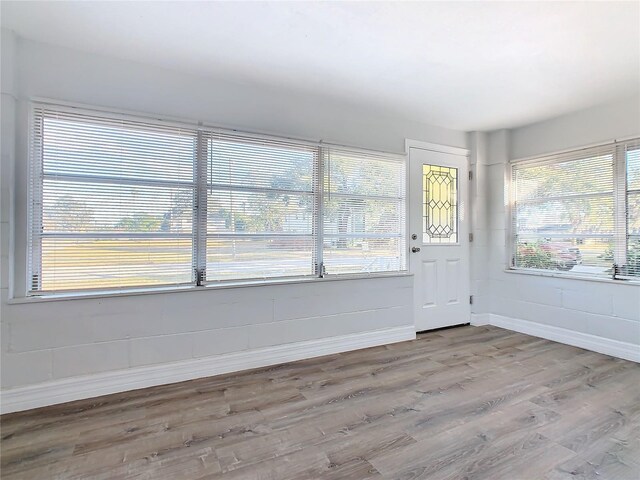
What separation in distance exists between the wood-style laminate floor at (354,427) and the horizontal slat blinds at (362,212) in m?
1.05

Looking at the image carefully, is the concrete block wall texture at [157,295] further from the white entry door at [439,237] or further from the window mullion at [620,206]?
the window mullion at [620,206]

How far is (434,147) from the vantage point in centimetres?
390

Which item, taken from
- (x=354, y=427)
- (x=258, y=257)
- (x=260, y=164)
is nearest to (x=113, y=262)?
(x=258, y=257)

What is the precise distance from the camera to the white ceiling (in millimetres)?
1910

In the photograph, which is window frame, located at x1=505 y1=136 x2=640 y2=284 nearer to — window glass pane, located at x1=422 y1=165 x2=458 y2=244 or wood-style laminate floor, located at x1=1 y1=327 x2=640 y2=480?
wood-style laminate floor, located at x1=1 y1=327 x2=640 y2=480

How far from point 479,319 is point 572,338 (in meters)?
0.95

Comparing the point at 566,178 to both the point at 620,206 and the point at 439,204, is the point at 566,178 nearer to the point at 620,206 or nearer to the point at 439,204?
the point at 620,206

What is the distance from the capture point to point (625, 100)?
10.2ft

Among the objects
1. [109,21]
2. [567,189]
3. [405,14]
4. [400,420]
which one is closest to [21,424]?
[400,420]

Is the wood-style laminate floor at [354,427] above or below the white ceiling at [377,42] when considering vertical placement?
below

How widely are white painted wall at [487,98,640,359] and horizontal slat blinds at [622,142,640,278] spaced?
0.48 feet

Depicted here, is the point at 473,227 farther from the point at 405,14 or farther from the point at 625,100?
the point at 405,14

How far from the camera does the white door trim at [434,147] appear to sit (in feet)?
12.2

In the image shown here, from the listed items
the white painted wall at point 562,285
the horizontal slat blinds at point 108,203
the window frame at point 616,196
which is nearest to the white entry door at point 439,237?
the white painted wall at point 562,285
